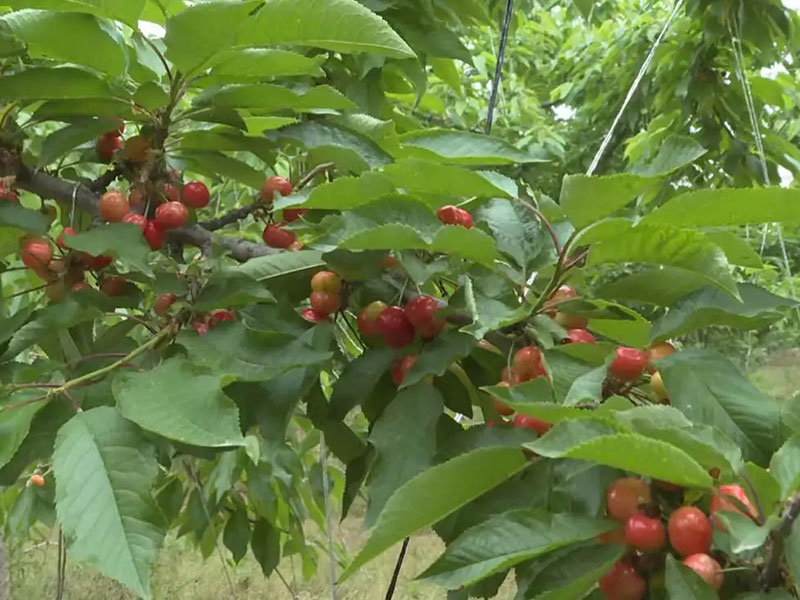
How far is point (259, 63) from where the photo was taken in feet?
1.62

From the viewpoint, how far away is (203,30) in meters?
0.46

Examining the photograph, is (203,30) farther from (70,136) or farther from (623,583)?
(623,583)

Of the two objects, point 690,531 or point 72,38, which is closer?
point 690,531

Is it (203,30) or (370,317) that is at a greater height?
(203,30)

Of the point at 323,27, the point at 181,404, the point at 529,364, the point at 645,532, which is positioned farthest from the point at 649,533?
the point at 323,27

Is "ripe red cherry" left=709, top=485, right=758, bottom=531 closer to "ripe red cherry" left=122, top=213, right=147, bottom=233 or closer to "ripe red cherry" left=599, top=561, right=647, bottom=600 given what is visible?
A: "ripe red cherry" left=599, top=561, right=647, bottom=600

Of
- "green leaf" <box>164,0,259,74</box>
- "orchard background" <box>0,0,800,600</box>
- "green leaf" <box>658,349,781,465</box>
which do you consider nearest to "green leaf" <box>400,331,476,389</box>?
"orchard background" <box>0,0,800,600</box>

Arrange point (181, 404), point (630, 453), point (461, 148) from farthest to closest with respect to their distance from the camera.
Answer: point (461, 148) < point (181, 404) < point (630, 453)

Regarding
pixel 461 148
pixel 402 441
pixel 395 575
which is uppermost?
pixel 461 148

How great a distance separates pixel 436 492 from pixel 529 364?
0.11m

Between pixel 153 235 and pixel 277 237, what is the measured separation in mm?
97

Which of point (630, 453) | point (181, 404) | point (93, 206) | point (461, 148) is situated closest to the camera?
point (630, 453)

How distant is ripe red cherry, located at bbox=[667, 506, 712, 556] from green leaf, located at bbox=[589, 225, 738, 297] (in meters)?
0.10

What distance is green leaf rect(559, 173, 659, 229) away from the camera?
369mm
